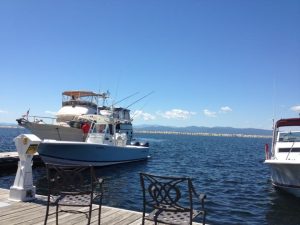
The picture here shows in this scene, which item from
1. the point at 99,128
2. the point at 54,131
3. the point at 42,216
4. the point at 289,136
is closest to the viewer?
the point at 42,216

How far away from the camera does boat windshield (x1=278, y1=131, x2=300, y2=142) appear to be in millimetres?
15110

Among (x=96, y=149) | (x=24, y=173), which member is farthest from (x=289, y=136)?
(x=96, y=149)

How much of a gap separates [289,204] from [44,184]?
38.4ft

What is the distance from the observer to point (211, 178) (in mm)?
21422

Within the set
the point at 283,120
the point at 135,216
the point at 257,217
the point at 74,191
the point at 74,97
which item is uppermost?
the point at 74,97

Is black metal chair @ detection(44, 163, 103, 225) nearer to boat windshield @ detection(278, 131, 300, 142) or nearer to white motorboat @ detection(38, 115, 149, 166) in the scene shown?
boat windshield @ detection(278, 131, 300, 142)

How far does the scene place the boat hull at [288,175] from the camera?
12946 millimetres

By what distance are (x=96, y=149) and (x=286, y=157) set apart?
12926mm

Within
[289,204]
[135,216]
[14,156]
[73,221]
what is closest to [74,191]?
[73,221]

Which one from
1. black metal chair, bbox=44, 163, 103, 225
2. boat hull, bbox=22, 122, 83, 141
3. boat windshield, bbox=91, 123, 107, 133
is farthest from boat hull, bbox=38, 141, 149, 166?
black metal chair, bbox=44, 163, 103, 225

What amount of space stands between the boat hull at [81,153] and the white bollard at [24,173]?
1304 cm

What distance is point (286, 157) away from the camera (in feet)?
46.1

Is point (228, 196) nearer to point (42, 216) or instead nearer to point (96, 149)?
point (96, 149)

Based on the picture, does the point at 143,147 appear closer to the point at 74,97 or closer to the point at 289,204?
the point at 74,97
